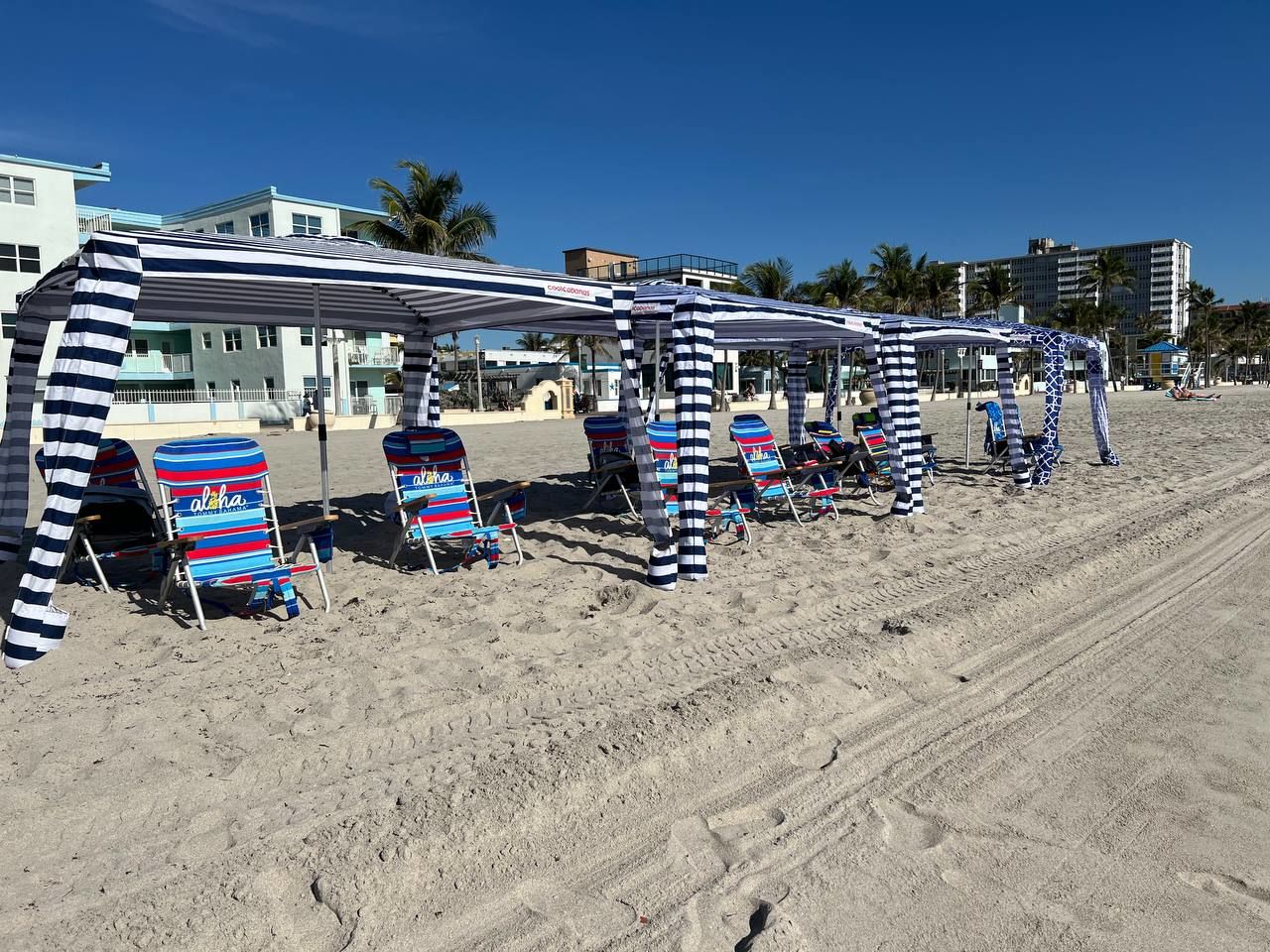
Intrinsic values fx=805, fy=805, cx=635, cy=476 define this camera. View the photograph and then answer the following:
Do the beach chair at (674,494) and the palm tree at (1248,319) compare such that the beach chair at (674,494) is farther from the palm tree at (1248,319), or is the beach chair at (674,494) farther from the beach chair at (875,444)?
the palm tree at (1248,319)

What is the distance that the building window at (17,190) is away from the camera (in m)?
28.4

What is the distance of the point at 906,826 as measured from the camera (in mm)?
2785

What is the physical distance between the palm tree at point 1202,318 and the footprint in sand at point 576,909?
92285mm

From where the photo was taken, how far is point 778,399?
42.4 meters

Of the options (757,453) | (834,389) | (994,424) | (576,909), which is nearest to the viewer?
(576,909)

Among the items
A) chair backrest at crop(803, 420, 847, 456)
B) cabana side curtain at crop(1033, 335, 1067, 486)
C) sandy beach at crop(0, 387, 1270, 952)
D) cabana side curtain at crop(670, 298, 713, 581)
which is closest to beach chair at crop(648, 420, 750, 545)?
cabana side curtain at crop(670, 298, 713, 581)

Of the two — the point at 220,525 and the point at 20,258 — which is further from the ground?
the point at 20,258

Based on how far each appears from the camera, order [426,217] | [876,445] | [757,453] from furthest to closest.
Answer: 1. [426,217]
2. [876,445]
3. [757,453]

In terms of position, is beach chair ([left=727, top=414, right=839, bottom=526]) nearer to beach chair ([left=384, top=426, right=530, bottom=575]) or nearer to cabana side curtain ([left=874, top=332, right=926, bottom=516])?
A: cabana side curtain ([left=874, top=332, right=926, bottom=516])

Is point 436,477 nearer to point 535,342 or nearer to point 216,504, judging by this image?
point 216,504

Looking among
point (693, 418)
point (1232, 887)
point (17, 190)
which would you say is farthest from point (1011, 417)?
point (17, 190)

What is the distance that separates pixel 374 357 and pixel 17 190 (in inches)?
573

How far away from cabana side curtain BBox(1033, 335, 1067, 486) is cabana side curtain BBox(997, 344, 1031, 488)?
229 mm

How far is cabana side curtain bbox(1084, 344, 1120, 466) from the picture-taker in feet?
40.4
